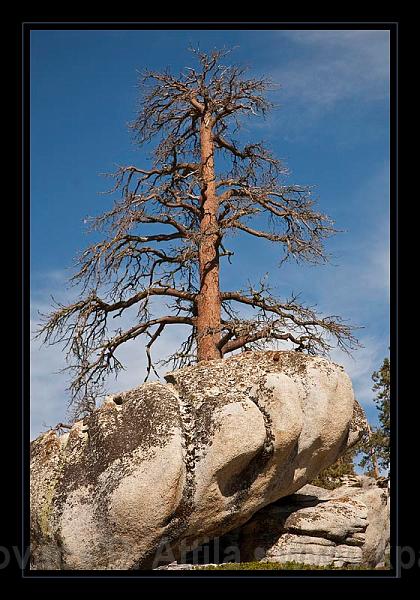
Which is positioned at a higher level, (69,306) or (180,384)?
(69,306)

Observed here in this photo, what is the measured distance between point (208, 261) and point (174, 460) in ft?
17.4

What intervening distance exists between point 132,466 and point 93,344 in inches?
207

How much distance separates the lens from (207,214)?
54.3 feet

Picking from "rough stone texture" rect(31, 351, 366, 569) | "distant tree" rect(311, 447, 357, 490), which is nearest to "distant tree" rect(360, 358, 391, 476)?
"distant tree" rect(311, 447, 357, 490)

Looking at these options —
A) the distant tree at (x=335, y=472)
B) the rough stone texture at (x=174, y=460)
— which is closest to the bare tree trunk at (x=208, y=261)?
the rough stone texture at (x=174, y=460)

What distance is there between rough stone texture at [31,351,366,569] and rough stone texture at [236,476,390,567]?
78 cm

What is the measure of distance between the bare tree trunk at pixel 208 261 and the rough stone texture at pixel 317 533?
3192 mm

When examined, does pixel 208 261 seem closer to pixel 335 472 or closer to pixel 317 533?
pixel 317 533

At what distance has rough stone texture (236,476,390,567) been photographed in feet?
44.4
